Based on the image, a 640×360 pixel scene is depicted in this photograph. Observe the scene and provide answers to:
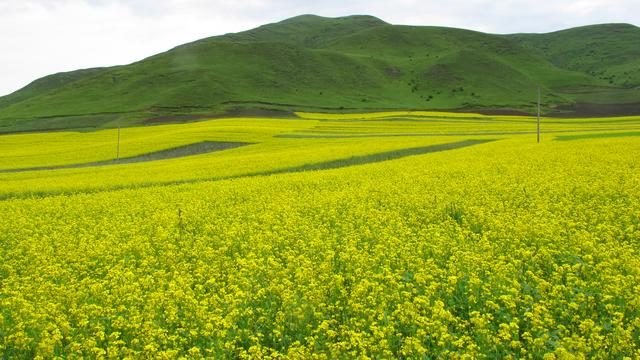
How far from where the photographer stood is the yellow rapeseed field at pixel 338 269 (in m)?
7.30

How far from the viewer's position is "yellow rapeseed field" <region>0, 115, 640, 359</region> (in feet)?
24.0

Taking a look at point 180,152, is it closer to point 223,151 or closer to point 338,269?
point 223,151

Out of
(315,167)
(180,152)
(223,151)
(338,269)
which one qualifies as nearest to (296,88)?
(180,152)

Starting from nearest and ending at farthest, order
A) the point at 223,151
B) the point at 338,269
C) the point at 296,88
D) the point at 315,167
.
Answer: the point at 338,269 → the point at 315,167 → the point at 223,151 → the point at 296,88

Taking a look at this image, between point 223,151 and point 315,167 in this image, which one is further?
point 223,151

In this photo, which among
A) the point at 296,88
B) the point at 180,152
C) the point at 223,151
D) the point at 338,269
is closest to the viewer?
the point at 338,269

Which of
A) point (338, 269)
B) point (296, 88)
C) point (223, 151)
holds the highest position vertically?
point (296, 88)

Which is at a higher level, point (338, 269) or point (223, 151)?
point (223, 151)

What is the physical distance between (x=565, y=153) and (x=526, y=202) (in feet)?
55.3

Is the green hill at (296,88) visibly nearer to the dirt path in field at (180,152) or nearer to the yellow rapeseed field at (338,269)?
the dirt path in field at (180,152)

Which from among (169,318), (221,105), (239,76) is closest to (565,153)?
(169,318)

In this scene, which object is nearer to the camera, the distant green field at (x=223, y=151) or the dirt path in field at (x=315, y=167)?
the dirt path in field at (x=315, y=167)

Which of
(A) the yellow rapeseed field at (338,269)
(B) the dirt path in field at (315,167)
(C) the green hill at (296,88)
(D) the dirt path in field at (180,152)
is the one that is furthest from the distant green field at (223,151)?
(C) the green hill at (296,88)

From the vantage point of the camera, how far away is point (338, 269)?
10.9 m
